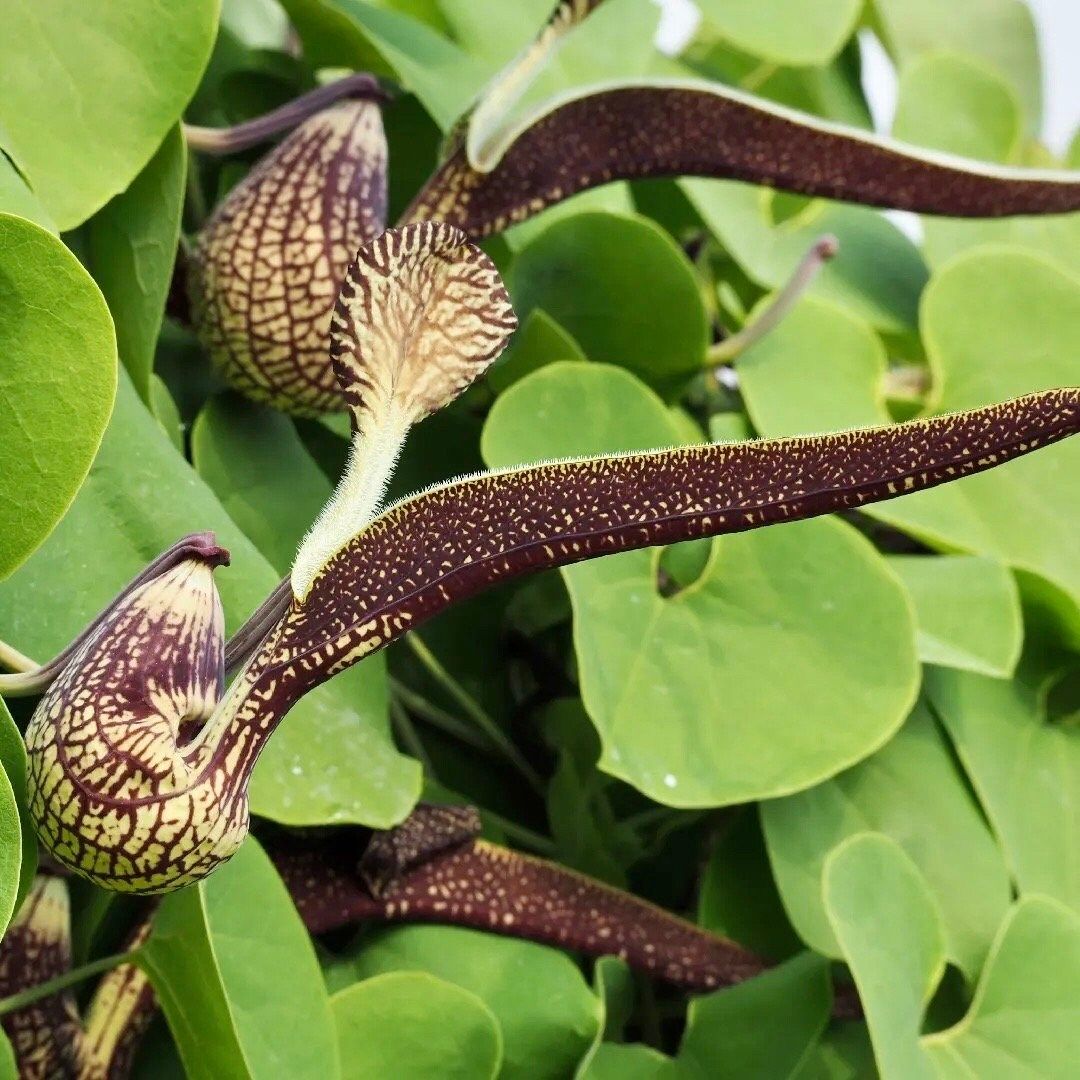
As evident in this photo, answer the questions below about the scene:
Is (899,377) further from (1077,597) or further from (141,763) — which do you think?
(141,763)

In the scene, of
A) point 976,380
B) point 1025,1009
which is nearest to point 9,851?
point 1025,1009

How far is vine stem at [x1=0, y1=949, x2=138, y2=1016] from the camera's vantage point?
1.06 ft

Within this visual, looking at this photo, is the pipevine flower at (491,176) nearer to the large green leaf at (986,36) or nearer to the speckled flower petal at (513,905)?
the speckled flower petal at (513,905)

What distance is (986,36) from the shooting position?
0.82m

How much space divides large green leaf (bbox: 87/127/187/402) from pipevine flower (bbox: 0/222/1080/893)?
127 millimetres

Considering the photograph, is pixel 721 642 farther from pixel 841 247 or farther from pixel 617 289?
pixel 841 247

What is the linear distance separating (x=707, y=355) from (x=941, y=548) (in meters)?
0.12

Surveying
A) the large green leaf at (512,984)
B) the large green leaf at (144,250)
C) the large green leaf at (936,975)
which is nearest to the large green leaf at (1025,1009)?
the large green leaf at (936,975)

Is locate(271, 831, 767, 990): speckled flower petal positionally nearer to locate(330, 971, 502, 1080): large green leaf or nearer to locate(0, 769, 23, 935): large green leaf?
locate(330, 971, 502, 1080): large green leaf

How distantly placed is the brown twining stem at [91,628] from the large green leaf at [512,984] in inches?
6.4

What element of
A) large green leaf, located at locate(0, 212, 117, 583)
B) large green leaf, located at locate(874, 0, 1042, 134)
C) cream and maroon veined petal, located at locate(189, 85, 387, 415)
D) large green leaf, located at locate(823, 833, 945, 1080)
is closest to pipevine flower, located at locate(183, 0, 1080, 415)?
cream and maroon veined petal, located at locate(189, 85, 387, 415)

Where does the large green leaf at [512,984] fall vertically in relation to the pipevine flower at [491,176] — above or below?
below

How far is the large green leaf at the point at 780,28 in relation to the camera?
606 mm

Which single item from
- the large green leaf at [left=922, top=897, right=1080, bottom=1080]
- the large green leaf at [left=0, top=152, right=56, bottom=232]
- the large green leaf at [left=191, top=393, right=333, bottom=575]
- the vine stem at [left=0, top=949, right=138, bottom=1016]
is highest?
the large green leaf at [left=0, top=152, right=56, bottom=232]
